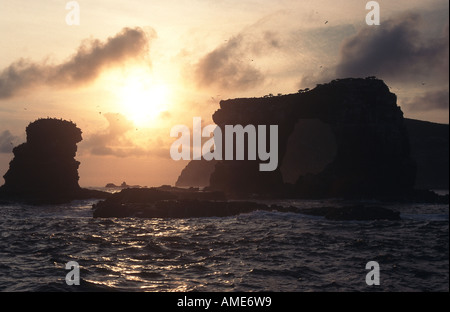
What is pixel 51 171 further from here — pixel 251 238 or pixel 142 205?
pixel 251 238

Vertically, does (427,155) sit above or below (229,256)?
above

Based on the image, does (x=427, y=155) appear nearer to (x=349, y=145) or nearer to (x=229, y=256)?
(x=349, y=145)

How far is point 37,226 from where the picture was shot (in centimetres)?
3672

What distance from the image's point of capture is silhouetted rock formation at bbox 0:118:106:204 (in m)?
85.7

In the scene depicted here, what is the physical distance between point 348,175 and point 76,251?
71.1 m

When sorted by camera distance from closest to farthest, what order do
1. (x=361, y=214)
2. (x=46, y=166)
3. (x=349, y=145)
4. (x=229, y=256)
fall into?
1. (x=229, y=256)
2. (x=361, y=214)
3. (x=349, y=145)
4. (x=46, y=166)

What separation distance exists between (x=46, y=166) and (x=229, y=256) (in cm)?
7718

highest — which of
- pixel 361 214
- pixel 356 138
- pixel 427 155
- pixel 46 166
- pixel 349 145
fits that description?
pixel 356 138

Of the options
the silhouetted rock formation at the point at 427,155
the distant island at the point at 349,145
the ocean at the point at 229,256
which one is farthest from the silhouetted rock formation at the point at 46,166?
the silhouetted rock formation at the point at 427,155

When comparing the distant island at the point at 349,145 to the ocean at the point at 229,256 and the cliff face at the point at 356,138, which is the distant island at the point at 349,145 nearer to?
the cliff face at the point at 356,138

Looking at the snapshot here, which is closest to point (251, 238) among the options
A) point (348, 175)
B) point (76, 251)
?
point (76, 251)

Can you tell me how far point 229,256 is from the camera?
866 inches

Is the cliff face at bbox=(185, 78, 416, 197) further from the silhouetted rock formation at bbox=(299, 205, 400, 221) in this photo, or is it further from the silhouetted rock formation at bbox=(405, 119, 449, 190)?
the silhouetted rock formation at bbox=(299, 205, 400, 221)

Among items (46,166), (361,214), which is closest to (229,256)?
(361,214)
